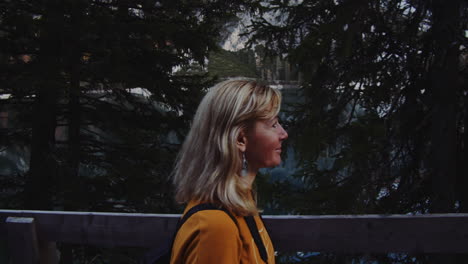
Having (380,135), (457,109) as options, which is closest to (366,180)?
(380,135)

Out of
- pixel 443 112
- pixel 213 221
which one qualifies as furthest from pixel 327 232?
pixel 443 112

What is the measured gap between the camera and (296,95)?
6.60m

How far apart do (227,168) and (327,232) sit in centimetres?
139

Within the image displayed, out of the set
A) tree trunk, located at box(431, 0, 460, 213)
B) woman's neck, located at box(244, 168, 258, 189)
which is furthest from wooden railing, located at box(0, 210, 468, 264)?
tree trunk, located at box(431, 0, 460, 213)

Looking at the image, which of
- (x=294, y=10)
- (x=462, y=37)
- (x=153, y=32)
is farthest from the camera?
(x=153, y=32)

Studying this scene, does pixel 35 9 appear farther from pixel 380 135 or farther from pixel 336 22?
pixel 380 135

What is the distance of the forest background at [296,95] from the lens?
5082mm

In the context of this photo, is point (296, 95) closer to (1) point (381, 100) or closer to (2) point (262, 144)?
(1) point (381, 100)

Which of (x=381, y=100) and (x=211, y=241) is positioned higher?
(x=381, y=100)

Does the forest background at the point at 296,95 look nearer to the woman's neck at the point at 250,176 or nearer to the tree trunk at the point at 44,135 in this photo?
the tree trunk at the point at 44,135

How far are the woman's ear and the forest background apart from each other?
3.61 meters

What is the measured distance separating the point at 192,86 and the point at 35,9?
2.48 meters

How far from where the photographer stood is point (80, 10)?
6461mm

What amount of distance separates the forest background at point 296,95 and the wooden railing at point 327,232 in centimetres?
223
